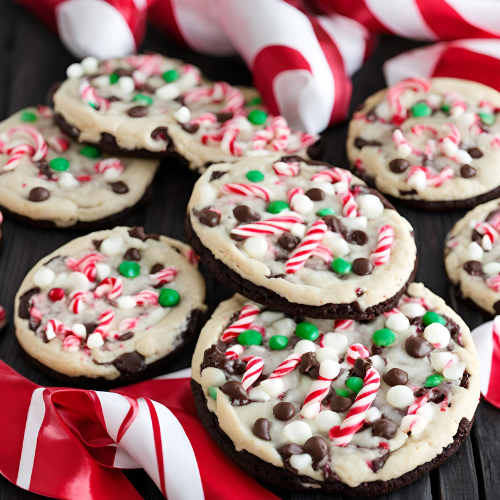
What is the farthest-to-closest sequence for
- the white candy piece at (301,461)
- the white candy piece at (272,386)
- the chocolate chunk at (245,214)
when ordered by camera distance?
the chocolate chunk at (245,214) < the white candy piece at (272,386) < the white candy piece at (301,461)

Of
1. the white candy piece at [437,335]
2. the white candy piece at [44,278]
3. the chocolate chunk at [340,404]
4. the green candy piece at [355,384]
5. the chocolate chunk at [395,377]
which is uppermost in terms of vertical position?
the white candy piece at [437,335]

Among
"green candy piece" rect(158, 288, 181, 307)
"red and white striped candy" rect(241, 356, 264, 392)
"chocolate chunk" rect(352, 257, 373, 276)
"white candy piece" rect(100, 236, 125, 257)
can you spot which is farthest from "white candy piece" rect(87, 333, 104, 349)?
"chocolate chunk" rect(352, 257, 373, 276)

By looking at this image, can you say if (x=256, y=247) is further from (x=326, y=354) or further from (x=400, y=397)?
(x=400, y=397)

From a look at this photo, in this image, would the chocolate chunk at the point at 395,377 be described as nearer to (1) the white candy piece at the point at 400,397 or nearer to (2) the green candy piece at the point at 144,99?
(1) the white candy piece at the point at 400,397

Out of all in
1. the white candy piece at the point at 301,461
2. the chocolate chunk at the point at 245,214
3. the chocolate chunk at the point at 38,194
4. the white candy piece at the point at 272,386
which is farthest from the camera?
the chocolate chunk at the point at 38,194

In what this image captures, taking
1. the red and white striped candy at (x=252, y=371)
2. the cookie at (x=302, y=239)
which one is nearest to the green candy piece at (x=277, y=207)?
the cookie at (x=302, y=239)
